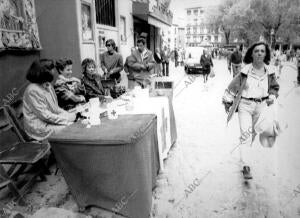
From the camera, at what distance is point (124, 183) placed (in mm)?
2578

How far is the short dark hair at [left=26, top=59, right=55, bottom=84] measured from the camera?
3381mm

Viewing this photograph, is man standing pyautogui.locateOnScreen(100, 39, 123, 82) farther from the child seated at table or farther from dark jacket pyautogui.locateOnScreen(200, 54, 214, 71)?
dark jacket pyautogui.locateOnScreen(200, 54, 214, 71)

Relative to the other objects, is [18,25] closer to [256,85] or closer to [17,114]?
[17,114]

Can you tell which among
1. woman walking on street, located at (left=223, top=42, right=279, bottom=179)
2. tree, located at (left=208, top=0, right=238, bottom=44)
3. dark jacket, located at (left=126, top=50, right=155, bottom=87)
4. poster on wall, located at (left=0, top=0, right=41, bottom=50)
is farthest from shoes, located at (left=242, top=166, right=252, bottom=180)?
tree, located at (left=208, top=0, right=238, bottom=44)

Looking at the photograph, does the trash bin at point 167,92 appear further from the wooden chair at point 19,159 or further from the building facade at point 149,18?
the building facade at point 149,18

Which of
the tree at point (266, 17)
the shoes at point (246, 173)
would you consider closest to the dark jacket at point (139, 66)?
the shoes at point (246, 173)

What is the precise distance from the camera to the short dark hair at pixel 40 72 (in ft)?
11.1

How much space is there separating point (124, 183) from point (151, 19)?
45.5 feet

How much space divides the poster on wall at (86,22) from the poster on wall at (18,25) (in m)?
1.54

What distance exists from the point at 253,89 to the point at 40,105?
9.43ft

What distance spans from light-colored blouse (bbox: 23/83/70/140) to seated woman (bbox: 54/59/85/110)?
0.73m

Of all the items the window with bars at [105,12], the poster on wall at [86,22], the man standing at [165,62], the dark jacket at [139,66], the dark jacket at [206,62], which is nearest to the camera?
the dark jacket at [139,66]

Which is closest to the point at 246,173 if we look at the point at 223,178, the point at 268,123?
the point at 223,178

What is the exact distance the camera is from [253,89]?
11.6ft
